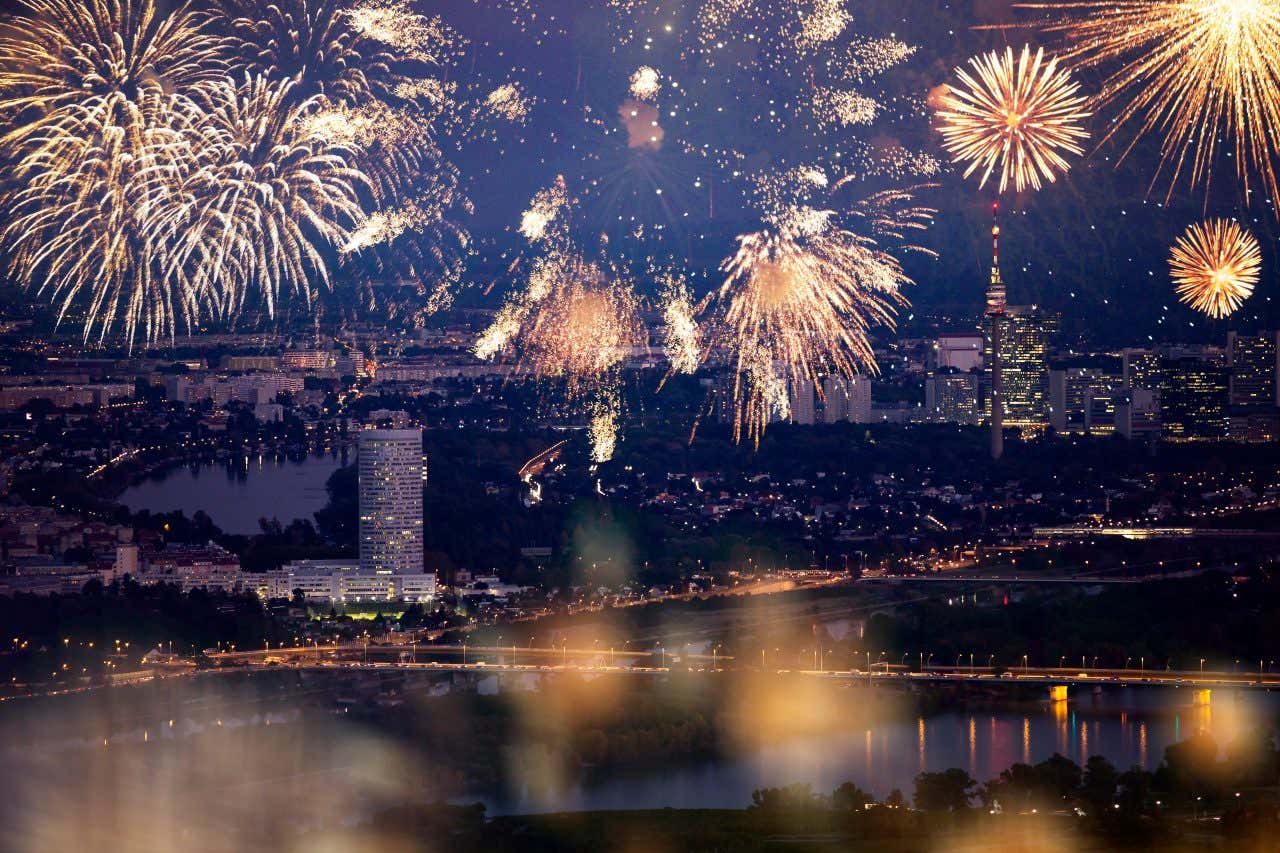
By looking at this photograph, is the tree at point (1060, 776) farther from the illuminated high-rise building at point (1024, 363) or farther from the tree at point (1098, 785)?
the illuminated high-rise building at point (1024, 363)

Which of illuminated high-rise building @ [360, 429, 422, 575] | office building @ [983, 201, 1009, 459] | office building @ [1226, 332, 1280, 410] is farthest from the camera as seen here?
office building @ [1226, 332, 1280, 410]

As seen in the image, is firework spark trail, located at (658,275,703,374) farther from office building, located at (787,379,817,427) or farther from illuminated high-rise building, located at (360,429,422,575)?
illuminated high-rise building, located at (360,429,422,575)

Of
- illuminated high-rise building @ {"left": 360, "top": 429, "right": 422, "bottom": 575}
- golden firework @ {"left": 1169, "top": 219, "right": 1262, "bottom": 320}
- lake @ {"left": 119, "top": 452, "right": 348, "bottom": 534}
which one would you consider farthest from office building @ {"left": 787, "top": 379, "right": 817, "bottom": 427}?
illuminated high-rise building @ {"left": 360, "top": 429, "right": 422, "bottom": 575}

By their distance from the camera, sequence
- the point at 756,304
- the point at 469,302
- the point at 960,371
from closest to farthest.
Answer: the point at 756,304, the point at 469,302, the point at 960,371

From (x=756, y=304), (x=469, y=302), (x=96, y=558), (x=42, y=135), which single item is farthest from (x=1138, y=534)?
(x=42, y=135)

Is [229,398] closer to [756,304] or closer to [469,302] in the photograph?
[469,302]

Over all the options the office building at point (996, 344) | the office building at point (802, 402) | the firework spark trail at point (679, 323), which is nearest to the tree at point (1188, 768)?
the firework spark trail at point (679, 323)
